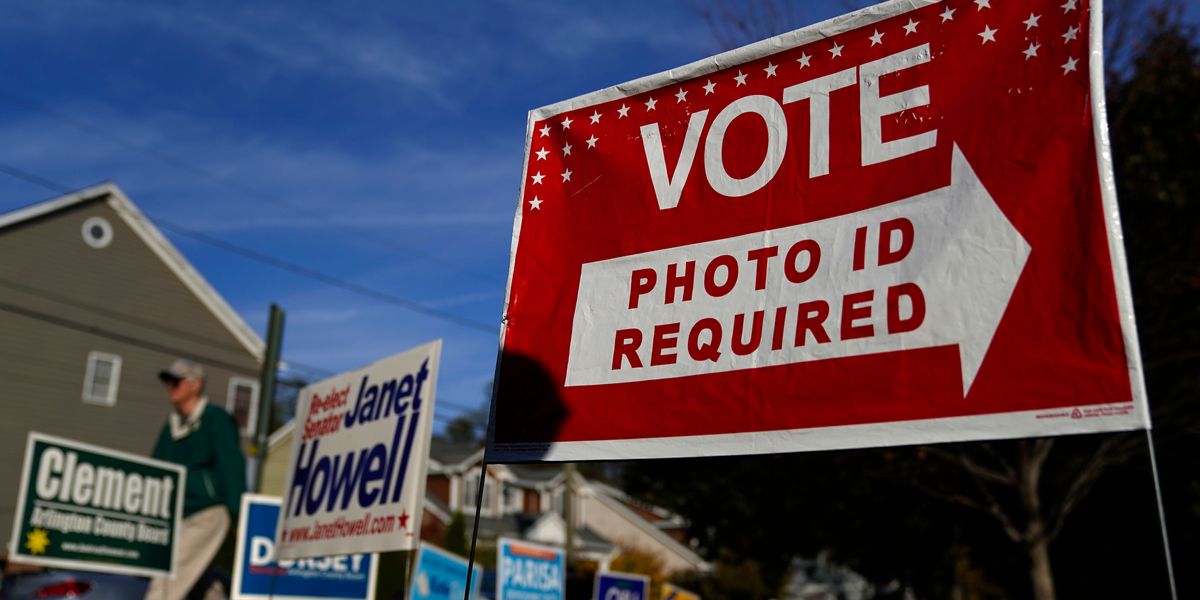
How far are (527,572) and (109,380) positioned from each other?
2069 centimetres

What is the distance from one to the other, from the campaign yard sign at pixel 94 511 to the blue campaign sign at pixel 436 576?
97.2 inches

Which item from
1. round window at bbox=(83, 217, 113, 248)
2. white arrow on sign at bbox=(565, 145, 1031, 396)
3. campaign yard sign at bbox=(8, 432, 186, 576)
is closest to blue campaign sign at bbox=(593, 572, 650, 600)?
campaign yard sign at bbox=(8, 432, 186, 576)

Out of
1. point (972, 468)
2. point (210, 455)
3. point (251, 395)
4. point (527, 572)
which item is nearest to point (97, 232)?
point (251, 395)

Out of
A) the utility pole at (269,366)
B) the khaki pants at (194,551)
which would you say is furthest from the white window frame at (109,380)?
the khaki pants at (194,551)

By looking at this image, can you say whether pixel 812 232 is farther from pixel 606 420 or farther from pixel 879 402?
pixel 606 420

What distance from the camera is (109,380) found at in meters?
29.5

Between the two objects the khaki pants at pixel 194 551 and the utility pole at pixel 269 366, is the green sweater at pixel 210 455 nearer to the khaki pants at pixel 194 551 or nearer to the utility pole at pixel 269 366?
the utility pole at pixel 269 366

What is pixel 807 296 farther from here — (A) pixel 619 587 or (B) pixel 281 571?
(A) pixel 619 587

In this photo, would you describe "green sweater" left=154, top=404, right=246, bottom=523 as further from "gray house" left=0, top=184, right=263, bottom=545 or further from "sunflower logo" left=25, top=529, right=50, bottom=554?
"gray house" left=0, top=184, right=263, bottom=545

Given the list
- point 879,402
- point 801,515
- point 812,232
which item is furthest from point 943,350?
point 801,515

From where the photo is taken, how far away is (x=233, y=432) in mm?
17062

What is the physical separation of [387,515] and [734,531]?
14.5 meters

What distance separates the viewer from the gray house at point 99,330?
2747cm

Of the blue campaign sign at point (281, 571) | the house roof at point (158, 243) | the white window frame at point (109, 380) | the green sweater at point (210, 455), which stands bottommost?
→ the blue campaign sign at point (281, 571)
